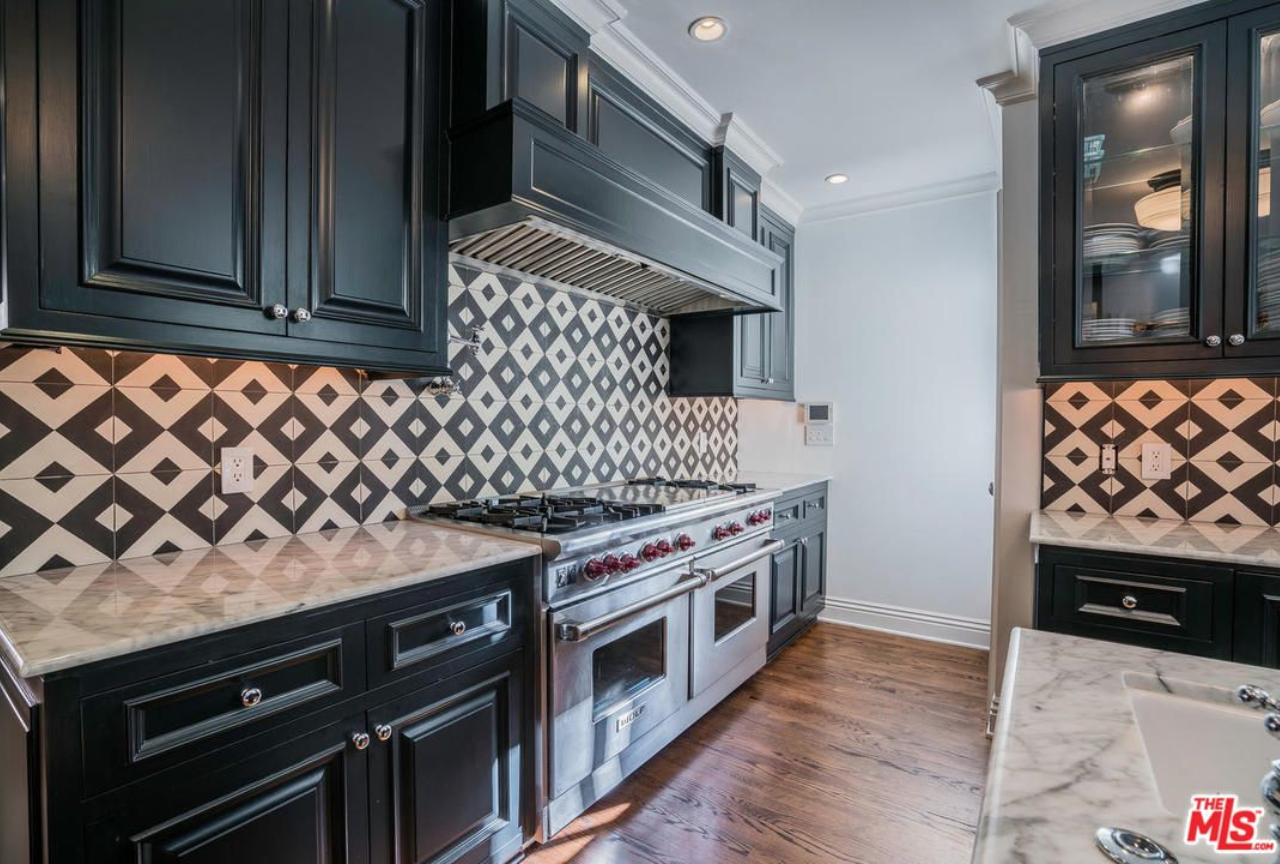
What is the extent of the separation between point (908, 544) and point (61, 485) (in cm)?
377

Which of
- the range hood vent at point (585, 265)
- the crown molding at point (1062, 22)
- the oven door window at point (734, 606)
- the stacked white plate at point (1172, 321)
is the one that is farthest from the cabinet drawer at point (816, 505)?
the crown molding at point (1062, 22)

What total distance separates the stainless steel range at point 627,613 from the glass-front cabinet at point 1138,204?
4.62ft

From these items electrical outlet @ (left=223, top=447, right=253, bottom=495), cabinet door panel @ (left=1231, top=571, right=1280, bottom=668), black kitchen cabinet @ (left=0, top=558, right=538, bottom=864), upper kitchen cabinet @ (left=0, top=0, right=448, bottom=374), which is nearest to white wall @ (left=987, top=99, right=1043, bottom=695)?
cabinet door panel @ (left=1231, top=571, right=1280, bottom=668)

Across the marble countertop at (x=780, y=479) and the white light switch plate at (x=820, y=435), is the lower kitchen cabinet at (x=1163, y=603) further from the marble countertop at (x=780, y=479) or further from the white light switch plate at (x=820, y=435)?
the white light switch plate at (x=820, y=435)

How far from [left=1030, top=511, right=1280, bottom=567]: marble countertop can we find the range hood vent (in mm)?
1555

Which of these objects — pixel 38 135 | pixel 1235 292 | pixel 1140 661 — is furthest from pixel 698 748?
pixel 38 135

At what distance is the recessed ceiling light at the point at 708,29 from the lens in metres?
2.14

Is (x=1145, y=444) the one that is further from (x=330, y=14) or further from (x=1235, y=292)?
(x=330, y=14)

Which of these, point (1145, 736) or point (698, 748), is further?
point (698, 748)

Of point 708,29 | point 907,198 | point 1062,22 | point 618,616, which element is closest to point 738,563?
point 618,616

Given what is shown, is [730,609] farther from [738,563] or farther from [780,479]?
[780,479]

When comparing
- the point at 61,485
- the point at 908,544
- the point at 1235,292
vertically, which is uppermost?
the point at 1235,292

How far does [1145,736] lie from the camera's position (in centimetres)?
76

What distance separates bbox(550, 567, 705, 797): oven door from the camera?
1.78 metres
